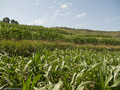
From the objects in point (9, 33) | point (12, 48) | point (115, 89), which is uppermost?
point (9, 33)

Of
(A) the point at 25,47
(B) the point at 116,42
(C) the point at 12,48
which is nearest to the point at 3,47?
(C) the point at 12,48

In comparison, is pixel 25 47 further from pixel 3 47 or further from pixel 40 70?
pixel 40 70

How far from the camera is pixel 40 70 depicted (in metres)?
1.73

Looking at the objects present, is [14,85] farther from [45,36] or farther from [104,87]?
[45,36]

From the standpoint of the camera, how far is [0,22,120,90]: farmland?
1.16m

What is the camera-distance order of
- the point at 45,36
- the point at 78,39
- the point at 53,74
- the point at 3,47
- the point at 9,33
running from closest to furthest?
the point at 53,74
the point at 3,47
the point at 9,33
the point at 45,36
the point at 78,39

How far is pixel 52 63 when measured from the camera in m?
2.04

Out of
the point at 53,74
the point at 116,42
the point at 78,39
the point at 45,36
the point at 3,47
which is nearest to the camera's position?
the point at 53,74

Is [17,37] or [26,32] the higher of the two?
[26,32]

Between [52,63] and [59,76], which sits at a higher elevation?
[52,63]

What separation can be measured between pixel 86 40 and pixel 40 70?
1532 cm

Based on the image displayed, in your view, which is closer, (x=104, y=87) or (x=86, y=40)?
(x=104, y=87)

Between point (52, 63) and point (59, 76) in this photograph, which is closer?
point (59, 76)

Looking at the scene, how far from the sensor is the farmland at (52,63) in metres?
1.16
